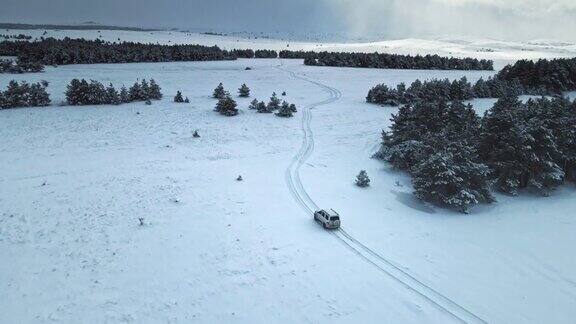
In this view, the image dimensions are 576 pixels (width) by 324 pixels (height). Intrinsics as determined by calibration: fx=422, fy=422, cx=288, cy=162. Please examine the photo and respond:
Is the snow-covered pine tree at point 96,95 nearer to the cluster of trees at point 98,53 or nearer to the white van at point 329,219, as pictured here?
A: the cluster of trees at point 98,53

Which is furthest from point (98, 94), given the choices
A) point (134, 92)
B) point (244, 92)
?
point (244, 92)

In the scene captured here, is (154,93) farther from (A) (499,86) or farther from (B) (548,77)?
(B) (548,77)

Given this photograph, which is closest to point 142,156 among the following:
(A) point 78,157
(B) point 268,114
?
(A) point 78,157

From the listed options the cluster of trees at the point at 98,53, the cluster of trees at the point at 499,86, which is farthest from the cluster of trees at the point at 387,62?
the cluster of trees at the point at 98,53

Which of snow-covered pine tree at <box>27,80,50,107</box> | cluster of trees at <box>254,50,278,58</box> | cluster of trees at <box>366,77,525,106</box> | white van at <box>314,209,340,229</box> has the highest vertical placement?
cluster of trees at <box>254,50,278,58</box>

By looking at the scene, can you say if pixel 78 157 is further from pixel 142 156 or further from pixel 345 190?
pixel 345 190

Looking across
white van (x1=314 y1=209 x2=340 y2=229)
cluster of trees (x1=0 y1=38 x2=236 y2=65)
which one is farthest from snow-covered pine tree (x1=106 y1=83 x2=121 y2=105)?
white van (x1=314 y1=209 x2=340 y2=229)

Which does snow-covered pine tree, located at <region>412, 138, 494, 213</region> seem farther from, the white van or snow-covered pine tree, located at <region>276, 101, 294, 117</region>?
snow-covered pine tree, located at <region>276, 101, 294, 117</region>
